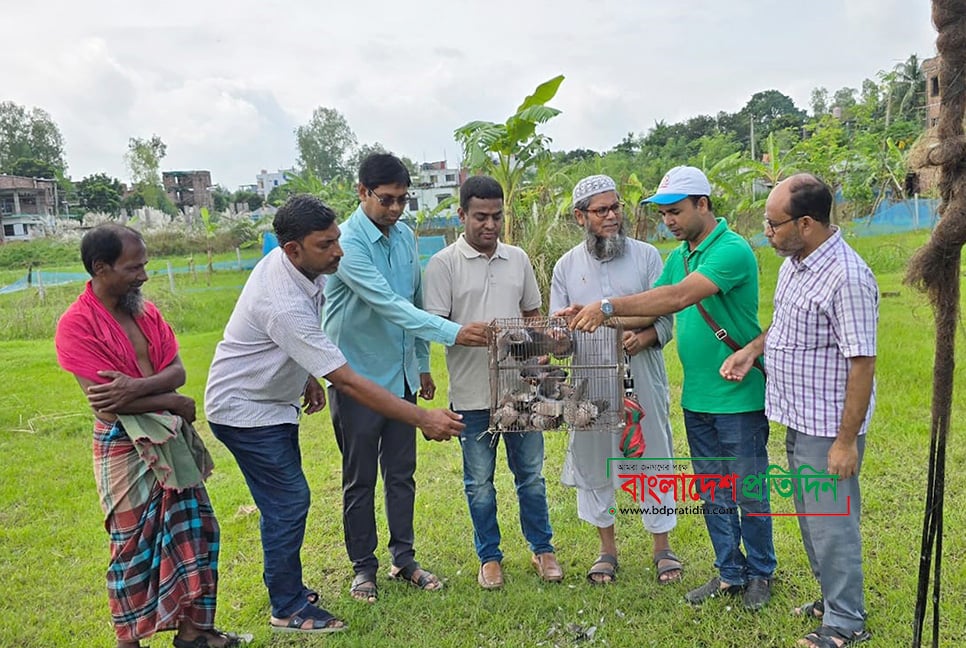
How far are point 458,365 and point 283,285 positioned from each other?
1.10m

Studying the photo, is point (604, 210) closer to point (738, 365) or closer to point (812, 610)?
point (738, 365)

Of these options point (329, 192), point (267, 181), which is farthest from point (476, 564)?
point (267, 181)

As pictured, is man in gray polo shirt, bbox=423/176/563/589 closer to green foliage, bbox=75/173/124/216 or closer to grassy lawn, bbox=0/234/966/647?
grassy lawn, bbox=0/234/966/647

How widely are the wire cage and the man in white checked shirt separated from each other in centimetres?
78

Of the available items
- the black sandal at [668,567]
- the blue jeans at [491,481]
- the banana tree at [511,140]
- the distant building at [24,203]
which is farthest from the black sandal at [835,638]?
the distant building at [24,203]

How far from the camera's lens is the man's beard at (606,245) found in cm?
397

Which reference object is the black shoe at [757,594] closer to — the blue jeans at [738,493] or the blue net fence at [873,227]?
the blue jeans at [738,493]

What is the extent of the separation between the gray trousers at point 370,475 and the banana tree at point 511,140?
5932mm

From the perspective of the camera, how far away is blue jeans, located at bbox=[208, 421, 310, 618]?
3.53m

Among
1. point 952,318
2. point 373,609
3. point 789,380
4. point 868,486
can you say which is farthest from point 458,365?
point 868,486

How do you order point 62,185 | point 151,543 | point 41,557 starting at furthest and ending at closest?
1. point 62,185
2. point 41,557
3. point 151,543

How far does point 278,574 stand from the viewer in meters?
3.67

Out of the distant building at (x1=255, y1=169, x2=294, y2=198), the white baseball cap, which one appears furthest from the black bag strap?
the distant building at (x1=255, y1=169, x2=294, y2=198)

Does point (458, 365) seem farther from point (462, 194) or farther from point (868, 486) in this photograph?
point (868, 486)
